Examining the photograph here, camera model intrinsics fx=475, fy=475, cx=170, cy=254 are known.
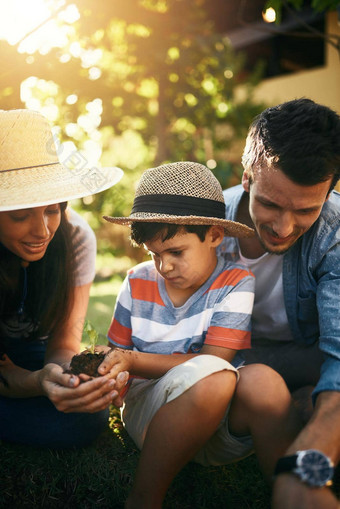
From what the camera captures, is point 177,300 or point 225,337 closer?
point 225,337

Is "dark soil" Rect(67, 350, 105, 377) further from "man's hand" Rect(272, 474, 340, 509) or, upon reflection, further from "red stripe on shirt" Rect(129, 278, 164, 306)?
"man's hand" Rect(272, 474, 340, 509)

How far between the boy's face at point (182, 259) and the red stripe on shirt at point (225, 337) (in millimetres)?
285

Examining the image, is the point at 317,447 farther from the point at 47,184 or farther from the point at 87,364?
the point at 47,184

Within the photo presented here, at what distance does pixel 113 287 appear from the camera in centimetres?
753

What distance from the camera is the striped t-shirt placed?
232 centimetres

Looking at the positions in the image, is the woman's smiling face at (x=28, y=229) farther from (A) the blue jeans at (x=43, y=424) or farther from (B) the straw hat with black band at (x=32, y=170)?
(A) the blue jeans at (x=43, y=424)

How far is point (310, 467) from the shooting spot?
1.60 meters

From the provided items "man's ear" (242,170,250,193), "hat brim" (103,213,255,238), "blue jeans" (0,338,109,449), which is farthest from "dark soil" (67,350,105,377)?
"man's ear" (242,170,250,193)

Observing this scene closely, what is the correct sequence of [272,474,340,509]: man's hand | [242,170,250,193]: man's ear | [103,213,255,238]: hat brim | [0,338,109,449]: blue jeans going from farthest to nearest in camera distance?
[242,170,250,193]: man's ear, [0,338,109,449]: blue jeans, [103,213,255,238]: hat brim, [272,474,340,509]: man's hand

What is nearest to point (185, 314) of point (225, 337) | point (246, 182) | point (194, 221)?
point (225, 337)

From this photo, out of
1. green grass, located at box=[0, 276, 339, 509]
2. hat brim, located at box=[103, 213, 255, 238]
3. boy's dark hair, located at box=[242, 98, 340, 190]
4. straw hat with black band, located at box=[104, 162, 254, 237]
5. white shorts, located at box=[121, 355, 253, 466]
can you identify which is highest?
boy's dark hair, located at box=[242, 98, 340, 190]

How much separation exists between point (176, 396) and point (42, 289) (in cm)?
116

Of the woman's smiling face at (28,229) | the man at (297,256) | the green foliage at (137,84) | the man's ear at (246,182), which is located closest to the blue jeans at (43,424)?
the woman's smiling face at (28,229)

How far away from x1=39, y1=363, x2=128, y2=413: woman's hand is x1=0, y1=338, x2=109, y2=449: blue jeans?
1.24 feet
